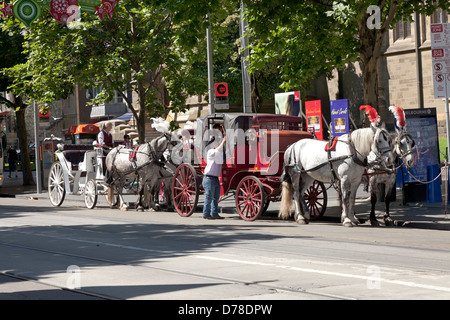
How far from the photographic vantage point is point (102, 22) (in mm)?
25047

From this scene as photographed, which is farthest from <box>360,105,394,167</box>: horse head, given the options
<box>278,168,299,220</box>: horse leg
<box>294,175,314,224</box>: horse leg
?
<box>278,168,299,220</box>: horse leg

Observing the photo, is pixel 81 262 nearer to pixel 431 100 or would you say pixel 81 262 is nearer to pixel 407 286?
pixel 407 286

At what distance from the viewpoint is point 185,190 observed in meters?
18.2

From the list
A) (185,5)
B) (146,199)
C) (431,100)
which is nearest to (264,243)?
(185,5)

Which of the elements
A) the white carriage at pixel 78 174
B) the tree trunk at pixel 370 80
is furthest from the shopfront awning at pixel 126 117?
the tree trunk at pixel 370 80

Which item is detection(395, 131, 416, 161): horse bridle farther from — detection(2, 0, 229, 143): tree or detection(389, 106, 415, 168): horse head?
detection(2, 0, 229, 143): tree

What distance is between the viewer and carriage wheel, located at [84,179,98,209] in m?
22.2

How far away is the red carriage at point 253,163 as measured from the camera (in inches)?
661

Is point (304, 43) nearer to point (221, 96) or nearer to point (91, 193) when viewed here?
point (221, 96)

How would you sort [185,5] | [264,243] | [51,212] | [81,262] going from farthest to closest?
[51,212] < [185,5] < [264,243] < [81,262]

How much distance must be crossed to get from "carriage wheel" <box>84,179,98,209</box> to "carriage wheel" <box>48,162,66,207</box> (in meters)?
1.20

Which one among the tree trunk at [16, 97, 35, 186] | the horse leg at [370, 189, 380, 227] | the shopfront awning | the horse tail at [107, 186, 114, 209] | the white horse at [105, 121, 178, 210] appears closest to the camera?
the horse leg at [370, 189, 380, 227]
